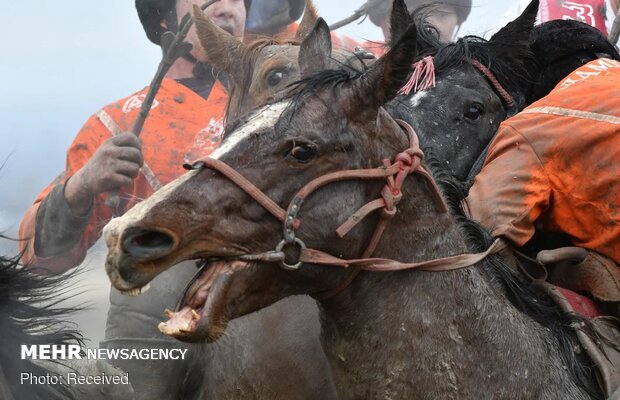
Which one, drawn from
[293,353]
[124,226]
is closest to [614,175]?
[293,353]

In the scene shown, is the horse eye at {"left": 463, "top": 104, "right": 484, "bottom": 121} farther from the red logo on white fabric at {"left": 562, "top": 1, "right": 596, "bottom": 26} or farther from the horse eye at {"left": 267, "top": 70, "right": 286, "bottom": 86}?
the red logo on white fabric at {"left": 562, "top": 1, "right": 596, "bottom": 26}

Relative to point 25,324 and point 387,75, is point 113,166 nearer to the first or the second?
point 25,324

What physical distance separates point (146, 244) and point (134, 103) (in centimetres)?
307

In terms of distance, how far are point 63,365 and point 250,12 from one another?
3.47m

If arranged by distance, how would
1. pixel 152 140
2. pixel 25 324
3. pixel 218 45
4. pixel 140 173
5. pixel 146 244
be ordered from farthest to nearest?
pixel 152 140 < pixel 140 173 < pixel 218 45 < pixel 25 324 < pixel 146 244

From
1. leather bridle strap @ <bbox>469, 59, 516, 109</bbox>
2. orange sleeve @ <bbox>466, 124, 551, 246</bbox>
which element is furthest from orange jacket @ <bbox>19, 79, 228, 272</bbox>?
orange sleeve @ <bbox>466, 124, 551, 246</bbox>

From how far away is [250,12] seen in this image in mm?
6523

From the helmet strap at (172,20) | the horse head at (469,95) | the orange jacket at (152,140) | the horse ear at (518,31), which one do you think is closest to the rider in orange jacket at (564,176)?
the horse head at (469,95)

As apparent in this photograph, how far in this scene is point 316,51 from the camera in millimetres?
3102

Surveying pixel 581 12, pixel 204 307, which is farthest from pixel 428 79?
pixel 581 12

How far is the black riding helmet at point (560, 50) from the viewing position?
4.07m

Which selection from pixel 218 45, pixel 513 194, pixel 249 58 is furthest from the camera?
pixel 218 45

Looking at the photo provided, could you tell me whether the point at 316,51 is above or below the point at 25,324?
above

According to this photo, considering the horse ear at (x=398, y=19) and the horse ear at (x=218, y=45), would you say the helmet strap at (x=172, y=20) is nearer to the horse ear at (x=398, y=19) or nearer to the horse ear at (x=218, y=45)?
the horse ear at (x=218, y=45)
